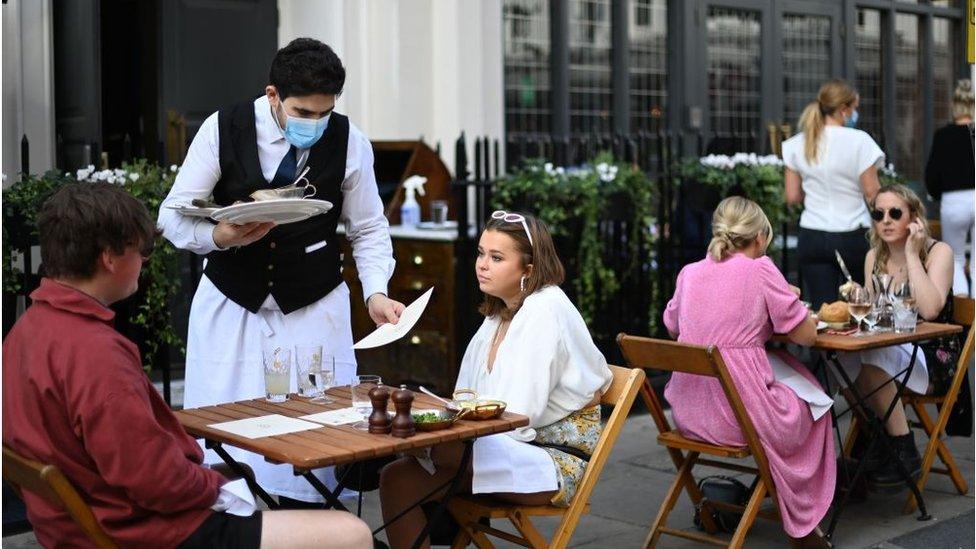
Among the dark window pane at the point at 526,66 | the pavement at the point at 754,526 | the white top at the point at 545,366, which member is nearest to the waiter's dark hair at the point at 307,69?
the white top at the point at 545,366

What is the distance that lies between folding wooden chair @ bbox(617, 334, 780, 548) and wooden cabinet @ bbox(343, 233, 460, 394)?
221 cm

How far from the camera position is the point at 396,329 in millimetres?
3871

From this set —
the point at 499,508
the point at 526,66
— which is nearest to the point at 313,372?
the point at 499,508

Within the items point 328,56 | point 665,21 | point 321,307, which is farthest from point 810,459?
point 665,21

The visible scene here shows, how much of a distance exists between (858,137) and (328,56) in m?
4.02

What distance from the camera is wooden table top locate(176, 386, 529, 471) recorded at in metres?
3.24

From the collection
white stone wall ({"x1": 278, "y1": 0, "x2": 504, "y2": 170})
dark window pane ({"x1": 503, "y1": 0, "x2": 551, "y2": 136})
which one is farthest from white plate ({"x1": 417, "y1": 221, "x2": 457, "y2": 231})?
dark window pane ({"x1": 503, "y1": 0, "x2": 551, "y2": 136})

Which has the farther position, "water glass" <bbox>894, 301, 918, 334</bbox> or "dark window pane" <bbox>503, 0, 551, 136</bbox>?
"dark window pane" <bbox>503, 0, 551, 136</bbox>

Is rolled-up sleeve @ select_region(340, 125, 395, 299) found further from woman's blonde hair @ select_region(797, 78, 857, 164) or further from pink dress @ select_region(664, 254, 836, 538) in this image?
woman's blonde hair @ select_region(797, 78, 857, 164)

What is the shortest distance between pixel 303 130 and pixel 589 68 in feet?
20.2

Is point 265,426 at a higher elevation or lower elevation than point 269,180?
lower

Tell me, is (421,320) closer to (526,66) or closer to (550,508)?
(526,66)

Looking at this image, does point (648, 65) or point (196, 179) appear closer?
point (196, 179)

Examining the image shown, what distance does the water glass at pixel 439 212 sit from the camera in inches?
295
